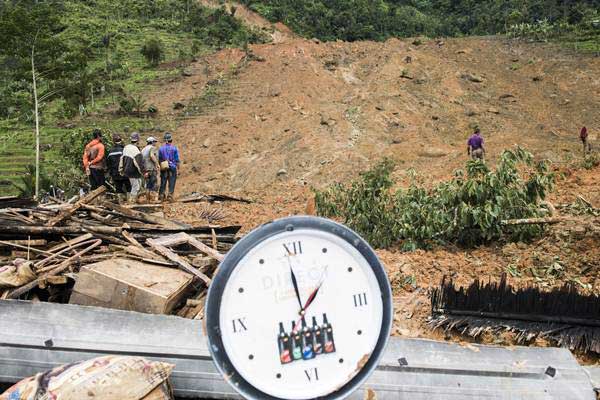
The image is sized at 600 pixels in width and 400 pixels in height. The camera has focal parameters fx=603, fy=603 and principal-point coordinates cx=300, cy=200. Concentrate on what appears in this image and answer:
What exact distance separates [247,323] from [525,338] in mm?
2264

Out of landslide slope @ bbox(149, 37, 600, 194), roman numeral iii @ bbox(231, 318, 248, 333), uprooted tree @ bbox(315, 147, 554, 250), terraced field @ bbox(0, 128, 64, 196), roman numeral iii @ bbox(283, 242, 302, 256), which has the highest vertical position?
roman numeral iii @ bbox(283, 242, 302, 256)

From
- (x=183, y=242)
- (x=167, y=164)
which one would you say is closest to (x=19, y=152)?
(x=167, y=164)

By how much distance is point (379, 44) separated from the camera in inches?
1013

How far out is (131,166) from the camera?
342 inches

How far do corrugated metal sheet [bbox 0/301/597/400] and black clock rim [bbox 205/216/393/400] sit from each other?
0.82 m

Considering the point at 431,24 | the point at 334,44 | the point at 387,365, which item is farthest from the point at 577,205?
the point at 431,24

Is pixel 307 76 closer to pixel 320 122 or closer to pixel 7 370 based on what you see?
pixel 320 122

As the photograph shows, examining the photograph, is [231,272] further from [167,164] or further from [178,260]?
[167,164]

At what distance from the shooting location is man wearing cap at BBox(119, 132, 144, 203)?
8.56 m

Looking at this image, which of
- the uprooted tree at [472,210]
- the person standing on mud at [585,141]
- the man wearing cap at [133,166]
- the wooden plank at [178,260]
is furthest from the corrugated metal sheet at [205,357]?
the person standing on mud at [585,141]

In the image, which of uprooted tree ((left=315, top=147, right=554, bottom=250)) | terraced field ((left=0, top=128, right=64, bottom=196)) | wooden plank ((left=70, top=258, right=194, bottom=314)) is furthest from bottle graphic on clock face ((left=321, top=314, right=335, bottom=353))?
terraced field ((left=0, top=128, right=64, bottom=196))

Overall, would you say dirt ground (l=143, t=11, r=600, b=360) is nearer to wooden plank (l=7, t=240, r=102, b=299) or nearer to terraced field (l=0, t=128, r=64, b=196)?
wooden plank (l=7, t=240, r=102, b=299)

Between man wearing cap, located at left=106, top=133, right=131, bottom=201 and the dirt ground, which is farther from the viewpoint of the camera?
the dirt ground

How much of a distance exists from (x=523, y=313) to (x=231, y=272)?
96.3 inches
